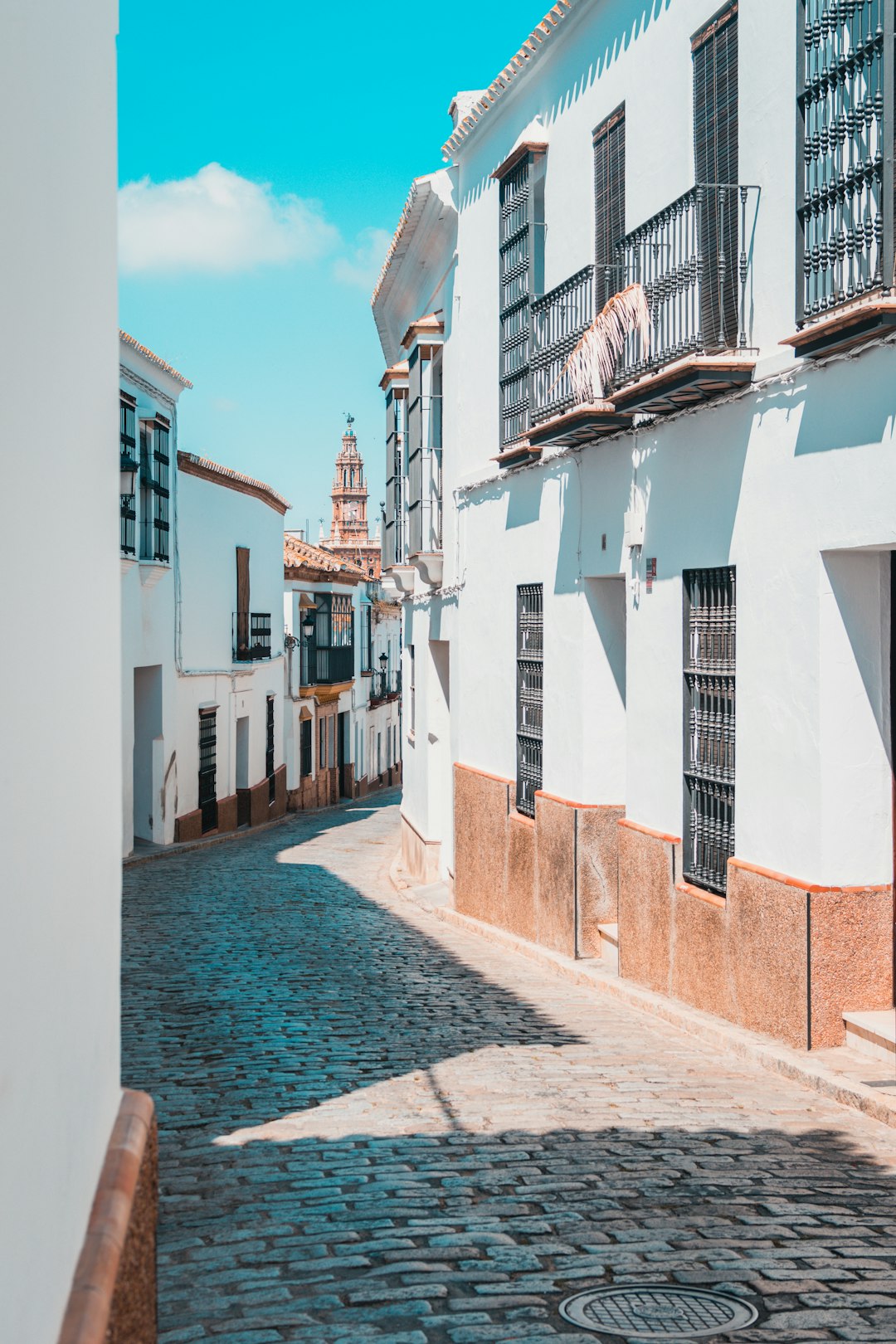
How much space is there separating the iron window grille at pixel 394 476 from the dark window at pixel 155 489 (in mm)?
2892

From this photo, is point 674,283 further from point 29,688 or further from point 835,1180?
point 29,688

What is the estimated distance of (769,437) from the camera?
7367mm

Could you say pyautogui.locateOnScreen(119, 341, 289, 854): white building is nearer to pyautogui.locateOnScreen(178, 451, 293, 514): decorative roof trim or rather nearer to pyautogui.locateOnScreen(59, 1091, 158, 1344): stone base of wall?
pyautogui.locateOnScreen(178, 451, 293, 514): decorative roof trim

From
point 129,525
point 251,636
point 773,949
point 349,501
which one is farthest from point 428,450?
point 349,501

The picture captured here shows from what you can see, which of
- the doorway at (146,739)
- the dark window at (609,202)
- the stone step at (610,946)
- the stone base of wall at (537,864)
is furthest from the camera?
the doorway at (146,739)

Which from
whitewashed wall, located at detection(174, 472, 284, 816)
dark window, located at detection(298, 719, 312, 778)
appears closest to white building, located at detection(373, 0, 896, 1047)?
whitewashed wall, located at detection(174, 472, 284, 816)

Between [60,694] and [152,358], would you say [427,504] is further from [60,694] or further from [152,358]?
[60,694]

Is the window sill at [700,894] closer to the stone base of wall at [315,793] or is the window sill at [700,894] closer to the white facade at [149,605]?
the white facade at [149,605]

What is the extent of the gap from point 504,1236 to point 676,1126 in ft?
4.78

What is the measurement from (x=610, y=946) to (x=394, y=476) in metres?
9.57

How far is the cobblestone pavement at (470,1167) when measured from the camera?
13.0 feet

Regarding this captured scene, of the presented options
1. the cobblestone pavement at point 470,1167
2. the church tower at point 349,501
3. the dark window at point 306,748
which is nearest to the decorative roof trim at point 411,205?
the cobblestone pavement at point 470,1167

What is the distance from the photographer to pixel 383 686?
43.9 metres

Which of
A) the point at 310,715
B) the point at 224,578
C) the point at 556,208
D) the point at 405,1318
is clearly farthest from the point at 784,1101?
the point at 310,715
